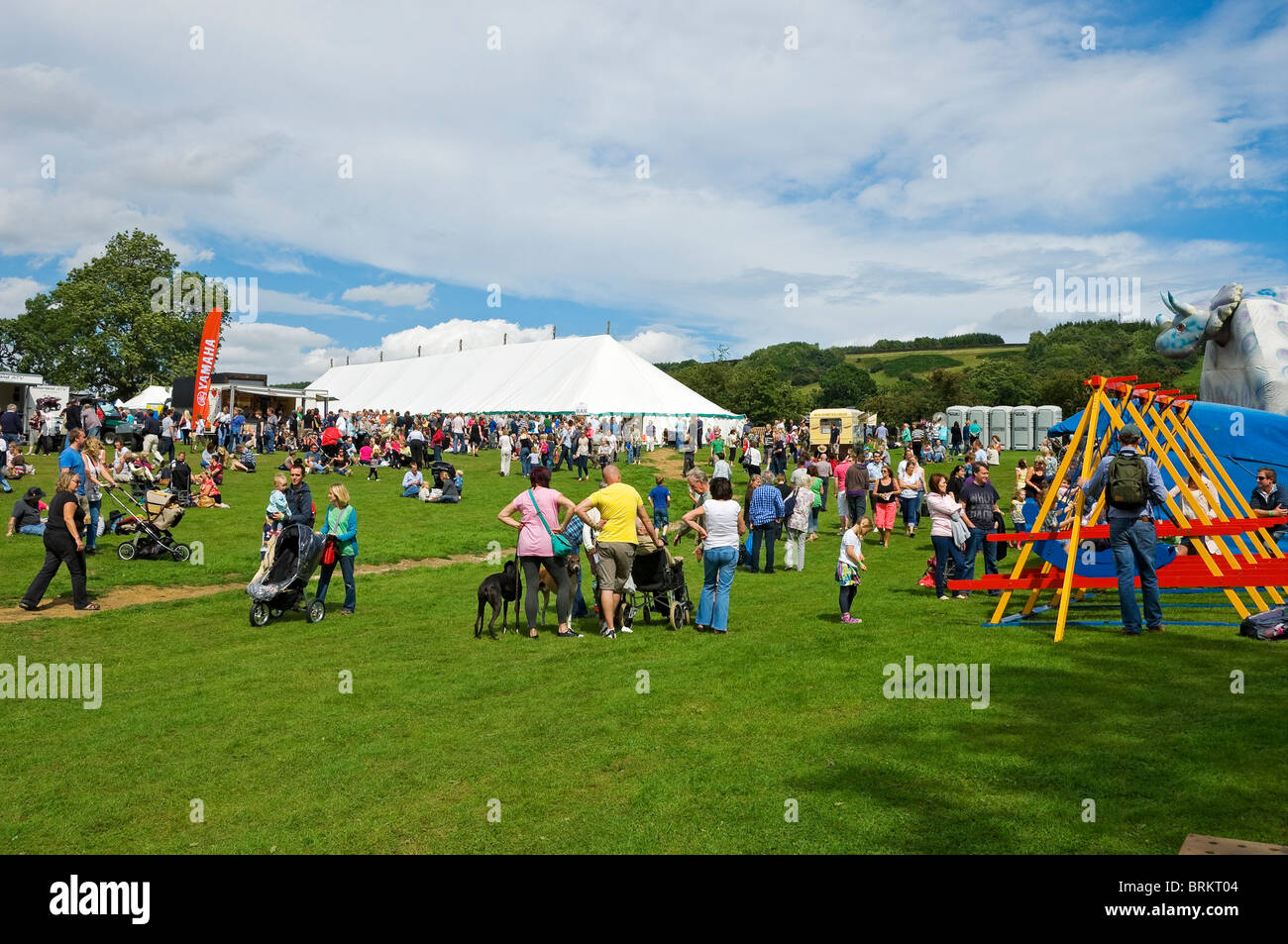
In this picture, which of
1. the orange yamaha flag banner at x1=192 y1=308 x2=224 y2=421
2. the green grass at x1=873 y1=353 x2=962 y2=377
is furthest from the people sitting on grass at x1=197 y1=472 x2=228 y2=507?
the green grass at x1=873 y1=353 x2=962 y2=377

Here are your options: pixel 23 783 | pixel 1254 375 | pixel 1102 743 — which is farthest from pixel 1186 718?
pixel 1254 375

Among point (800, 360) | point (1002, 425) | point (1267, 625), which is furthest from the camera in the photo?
point (800, 360)

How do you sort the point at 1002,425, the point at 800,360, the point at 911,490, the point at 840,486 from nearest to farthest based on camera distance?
the point at 840,486 → the point at 911,490 → the point at 1002,425 → the point at 800,360

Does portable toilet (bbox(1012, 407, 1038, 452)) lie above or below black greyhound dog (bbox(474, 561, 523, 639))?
above

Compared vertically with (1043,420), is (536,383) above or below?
above

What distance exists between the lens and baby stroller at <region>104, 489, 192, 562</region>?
16.5 m

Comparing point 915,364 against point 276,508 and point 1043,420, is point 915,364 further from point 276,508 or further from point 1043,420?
point 276,508

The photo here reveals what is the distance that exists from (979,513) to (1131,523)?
428cm

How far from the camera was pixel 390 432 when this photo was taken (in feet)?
122

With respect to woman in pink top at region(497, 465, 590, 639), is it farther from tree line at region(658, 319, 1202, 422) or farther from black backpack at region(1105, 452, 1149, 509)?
tree line at region(658, 319, 1202, 422)

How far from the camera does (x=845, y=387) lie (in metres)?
110

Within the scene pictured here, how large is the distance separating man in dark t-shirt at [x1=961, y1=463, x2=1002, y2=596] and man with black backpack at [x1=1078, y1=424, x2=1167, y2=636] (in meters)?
3.81

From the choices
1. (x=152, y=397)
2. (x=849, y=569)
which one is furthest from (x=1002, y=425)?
(x=152, y=397)
